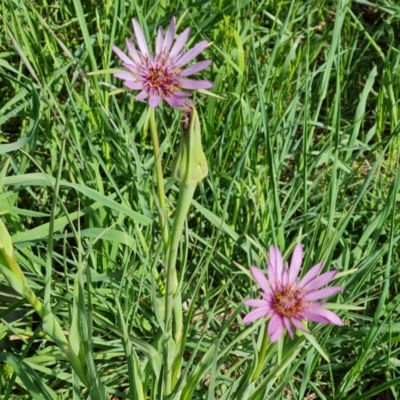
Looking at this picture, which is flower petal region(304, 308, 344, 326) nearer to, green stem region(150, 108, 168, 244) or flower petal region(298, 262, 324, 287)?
flower petal region(298, 262, 324, 287)

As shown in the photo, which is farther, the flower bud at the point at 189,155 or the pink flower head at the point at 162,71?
the pink flower head at the point at 162,71

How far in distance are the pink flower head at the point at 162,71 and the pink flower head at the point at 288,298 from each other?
0.96 ft

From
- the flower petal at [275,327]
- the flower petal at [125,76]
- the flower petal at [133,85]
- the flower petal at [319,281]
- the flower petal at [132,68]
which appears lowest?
the flower petal at [275,327]

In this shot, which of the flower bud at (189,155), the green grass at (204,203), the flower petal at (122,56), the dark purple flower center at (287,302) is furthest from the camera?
the green grass at (204,203)

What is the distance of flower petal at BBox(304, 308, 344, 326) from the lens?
82 centimetres

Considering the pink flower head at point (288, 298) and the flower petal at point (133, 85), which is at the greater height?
the flower petal at point (133, 85)

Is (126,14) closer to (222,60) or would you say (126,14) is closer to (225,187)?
(222,60)

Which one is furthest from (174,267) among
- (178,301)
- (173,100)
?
(173,100)

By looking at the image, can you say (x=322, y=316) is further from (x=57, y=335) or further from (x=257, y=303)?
(x=57, y=335)

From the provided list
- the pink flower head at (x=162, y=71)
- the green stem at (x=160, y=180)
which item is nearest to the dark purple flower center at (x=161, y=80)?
the pink flower head at (x=162, y=71)

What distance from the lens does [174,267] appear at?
2.94 ft

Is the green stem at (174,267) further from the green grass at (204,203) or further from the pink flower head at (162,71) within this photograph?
the pink flower head at (162,71)

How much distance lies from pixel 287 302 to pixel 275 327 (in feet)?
0.21

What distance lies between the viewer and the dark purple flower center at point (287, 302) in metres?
0.85
